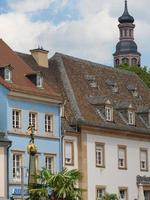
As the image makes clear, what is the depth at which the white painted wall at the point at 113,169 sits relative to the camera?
222 feet

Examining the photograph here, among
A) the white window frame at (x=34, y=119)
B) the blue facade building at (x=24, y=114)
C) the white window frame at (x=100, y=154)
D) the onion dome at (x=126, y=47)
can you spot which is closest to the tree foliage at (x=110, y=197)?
the white window frame at (x=100, y=154)

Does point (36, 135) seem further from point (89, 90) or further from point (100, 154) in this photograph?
point (89, 90)

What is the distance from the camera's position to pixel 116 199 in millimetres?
65812

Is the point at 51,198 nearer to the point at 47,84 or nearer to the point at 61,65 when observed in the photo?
the point at 47,84

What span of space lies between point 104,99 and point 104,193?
8.05 m

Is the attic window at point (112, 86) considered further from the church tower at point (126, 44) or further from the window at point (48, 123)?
the church tower at point (126, 44)

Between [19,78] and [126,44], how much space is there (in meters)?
114

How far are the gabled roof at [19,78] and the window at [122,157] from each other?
791cm

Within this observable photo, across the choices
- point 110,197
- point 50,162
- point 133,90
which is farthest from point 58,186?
point 133,90

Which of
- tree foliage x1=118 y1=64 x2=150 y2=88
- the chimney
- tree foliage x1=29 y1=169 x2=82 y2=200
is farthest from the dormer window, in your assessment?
tree foliage x1=118 y1=64 x2=150 y2=88

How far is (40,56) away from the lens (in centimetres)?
7225

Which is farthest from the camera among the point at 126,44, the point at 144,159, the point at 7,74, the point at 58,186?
the point at 126,44

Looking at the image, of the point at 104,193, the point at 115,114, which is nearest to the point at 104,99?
the point at 115,114

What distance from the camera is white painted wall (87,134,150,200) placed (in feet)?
A: 222
